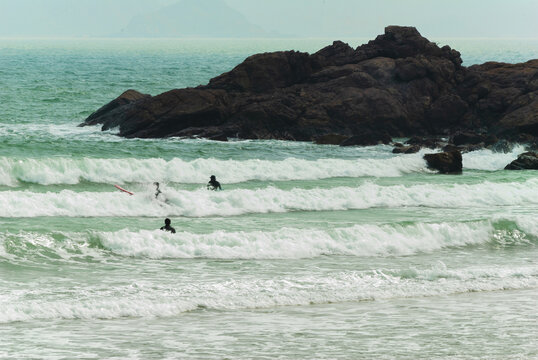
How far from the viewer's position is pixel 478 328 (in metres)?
14.7

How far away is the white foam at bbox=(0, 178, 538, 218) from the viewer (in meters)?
25.3

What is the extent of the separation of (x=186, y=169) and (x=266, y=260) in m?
14.3

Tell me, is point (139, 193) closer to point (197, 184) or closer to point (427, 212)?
point (197, 184)

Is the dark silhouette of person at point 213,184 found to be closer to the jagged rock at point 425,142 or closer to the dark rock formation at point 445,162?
the dark rock formation at point 445,162

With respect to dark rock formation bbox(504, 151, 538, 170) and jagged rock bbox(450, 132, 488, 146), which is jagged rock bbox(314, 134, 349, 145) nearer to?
jagged rock bbox(450, 132, 488, 146)

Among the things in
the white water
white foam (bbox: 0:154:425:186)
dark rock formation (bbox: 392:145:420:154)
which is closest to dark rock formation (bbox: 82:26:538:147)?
dark rock formation (bbox: 392:145:420:154)

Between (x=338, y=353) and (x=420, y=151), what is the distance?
29194mm

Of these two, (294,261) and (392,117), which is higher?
(392,117)

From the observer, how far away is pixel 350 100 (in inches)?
1829

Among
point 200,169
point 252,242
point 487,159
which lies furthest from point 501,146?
point 252,242

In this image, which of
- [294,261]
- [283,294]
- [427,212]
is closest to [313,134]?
[427,212]

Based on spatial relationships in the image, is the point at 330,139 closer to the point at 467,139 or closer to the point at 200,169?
the point at 467,139

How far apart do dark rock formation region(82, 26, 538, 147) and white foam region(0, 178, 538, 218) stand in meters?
12.9

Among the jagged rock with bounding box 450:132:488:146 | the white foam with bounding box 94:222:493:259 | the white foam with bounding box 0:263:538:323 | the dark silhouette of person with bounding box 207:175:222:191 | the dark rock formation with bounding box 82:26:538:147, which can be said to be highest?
the dark rock formation with bounding box 82:26:538:147
